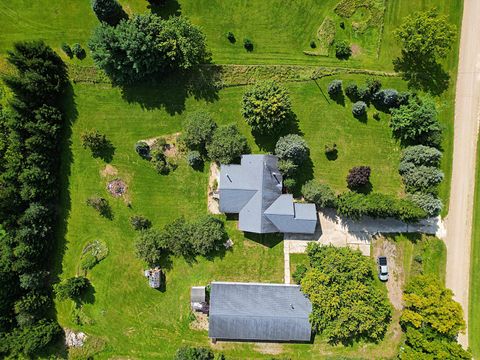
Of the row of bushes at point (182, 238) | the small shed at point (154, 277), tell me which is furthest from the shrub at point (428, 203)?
the small shed at point (154, 277)

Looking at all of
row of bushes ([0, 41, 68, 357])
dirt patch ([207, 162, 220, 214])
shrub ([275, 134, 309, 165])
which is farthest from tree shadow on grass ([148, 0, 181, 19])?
shrub ([275, 134, 309, 165])

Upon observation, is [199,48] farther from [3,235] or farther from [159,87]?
[3,235]

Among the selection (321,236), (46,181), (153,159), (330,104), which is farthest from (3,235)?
(330,104)

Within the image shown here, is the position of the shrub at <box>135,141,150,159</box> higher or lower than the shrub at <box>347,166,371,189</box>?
higher

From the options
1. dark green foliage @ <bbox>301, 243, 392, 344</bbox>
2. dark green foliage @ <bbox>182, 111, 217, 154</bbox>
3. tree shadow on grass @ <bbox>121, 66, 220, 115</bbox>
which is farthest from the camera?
tree shadow on grass @ <bbox>121, 66, 220, 115</bbox>

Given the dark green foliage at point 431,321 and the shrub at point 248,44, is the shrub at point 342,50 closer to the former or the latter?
the shrub at point 248,44

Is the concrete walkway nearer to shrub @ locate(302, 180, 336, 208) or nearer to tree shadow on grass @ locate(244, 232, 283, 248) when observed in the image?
tree shadow on grass @ locate(244, 232, 283, 248)

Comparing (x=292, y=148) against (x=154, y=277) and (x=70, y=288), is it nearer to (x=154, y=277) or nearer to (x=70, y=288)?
(x=154, y=277)
